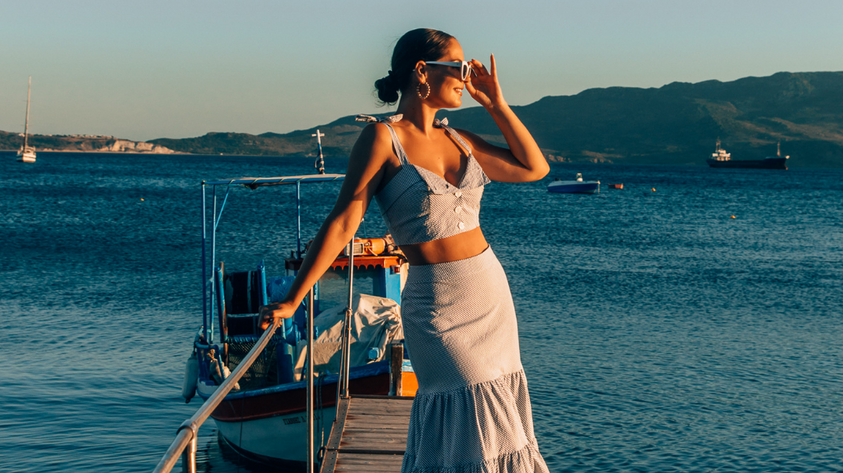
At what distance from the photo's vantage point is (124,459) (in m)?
11.5

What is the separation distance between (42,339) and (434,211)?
18.1 metres

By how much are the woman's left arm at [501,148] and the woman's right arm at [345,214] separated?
1.25ft

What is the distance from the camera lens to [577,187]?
9119 centimetres

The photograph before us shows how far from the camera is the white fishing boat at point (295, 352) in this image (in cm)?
933

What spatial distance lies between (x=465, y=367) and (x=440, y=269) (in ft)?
0.98

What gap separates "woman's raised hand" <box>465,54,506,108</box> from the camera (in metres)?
2.49

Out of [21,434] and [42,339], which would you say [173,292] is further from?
[21,434]

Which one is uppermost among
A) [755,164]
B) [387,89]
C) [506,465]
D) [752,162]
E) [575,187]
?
[752,162]

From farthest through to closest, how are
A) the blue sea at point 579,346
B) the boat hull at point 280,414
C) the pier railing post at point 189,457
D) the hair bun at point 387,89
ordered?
the blue sea at point 579,346 < the boat hull at point 280,414 < the hair bun at point 387,89 < the pier railing post at point 189,457

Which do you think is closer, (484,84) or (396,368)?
(484,84)

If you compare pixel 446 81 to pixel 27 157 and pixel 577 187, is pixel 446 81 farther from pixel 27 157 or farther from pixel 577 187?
pixel 27 157

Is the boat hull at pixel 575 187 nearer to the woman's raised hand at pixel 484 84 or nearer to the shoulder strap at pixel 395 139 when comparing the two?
the woman's raised hand at pixel 484 84

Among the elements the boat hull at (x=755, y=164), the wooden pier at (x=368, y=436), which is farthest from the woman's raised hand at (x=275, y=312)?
the boat hull at (x=755, y=164)

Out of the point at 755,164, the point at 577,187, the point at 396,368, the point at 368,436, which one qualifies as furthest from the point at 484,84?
the point at 755,164
